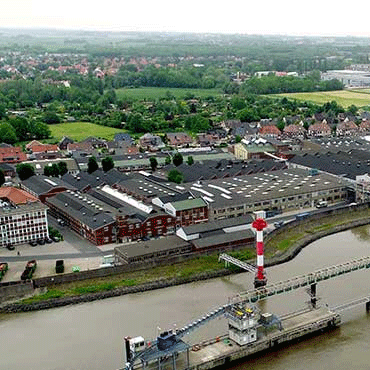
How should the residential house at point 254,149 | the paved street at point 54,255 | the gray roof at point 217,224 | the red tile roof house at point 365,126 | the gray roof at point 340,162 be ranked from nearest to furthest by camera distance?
the paved street at point 54,255, the gray roof at point 217,224, the gray roof at point 340,162, the residential house at point 254,149, the red tile roof house at point 365,126

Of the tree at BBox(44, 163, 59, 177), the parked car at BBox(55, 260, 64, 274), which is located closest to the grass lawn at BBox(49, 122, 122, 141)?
the tree at BBox(44, 163, 59, 177)

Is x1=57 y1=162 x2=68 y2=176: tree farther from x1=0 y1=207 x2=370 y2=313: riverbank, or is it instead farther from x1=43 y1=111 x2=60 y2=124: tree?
x1=43 y1=111 x2=60 y2=124: tree

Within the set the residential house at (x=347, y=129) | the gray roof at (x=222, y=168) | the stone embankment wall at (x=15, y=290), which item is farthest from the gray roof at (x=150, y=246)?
the residential house at (x=347, y=129)

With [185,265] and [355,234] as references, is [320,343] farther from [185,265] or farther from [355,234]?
[355,234]

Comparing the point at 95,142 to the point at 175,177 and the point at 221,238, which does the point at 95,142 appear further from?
the point at 221,238

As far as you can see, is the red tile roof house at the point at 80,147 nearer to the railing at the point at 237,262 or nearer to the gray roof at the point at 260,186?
the gray roof at the point at 260,186

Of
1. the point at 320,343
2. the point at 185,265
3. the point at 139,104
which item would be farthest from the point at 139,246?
the point at 139,104
